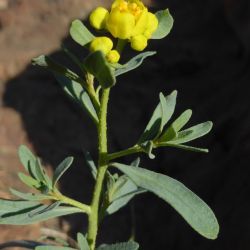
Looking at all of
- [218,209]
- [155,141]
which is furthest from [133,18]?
[218,209]

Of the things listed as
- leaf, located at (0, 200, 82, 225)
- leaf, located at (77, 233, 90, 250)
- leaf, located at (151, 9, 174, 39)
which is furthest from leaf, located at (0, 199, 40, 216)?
leaf, located at (151, 9, 174, 39)

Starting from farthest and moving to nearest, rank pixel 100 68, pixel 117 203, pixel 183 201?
pixel 117 203
pixel 183 201
pixel 100 68

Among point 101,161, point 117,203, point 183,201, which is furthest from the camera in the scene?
point 117,203

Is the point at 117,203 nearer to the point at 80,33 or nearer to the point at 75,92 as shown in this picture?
the point at 75,92

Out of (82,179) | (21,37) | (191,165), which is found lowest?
(191,165)

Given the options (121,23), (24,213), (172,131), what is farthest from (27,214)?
(121,23)

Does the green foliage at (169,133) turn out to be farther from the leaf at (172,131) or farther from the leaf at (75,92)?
the leaf at (75,92)

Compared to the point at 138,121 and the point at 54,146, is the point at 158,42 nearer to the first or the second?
the point at 138,121
